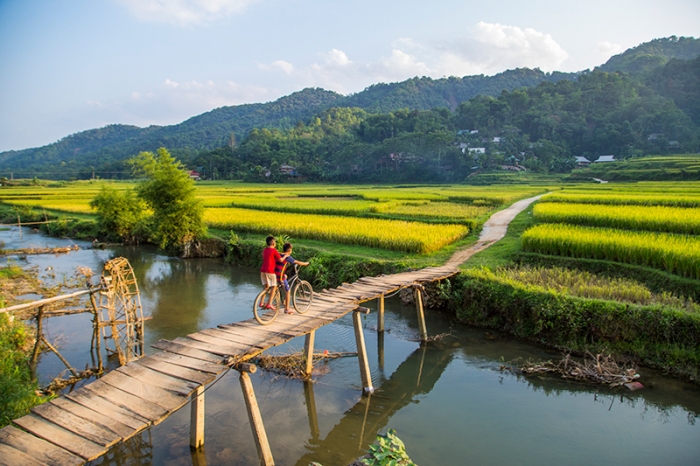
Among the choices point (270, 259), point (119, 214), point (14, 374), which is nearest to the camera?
point (14, 374)

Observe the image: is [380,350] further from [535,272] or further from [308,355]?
[535,272]

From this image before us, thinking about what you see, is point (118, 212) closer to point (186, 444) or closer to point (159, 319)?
point (159, 319)

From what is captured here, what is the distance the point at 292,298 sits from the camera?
25.6ft

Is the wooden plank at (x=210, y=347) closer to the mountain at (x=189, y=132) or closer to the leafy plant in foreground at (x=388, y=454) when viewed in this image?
the leafy plant in foreground at (x=388, y=454)

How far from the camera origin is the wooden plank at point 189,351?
5.77m

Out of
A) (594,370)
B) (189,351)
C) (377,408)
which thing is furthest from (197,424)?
(594,370)

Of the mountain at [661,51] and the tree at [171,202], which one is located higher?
the mountain at [661,51]

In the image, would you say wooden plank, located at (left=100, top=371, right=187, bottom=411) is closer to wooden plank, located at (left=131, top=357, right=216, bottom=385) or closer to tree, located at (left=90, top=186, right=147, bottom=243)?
wooden plank, located at (left=131, top=357, right=216, bottom=385)

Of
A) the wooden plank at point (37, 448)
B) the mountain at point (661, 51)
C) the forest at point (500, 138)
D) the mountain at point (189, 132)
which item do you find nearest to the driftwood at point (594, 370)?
the wooden plank at point (37, 448)

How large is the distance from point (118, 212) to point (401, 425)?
20787 mm

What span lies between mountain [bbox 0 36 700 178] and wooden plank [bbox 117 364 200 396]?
369 ft

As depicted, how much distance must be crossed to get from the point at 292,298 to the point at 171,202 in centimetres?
1351

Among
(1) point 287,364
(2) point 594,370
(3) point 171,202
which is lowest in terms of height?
(2) point 594,370

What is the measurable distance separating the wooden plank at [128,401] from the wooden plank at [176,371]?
503 mm
